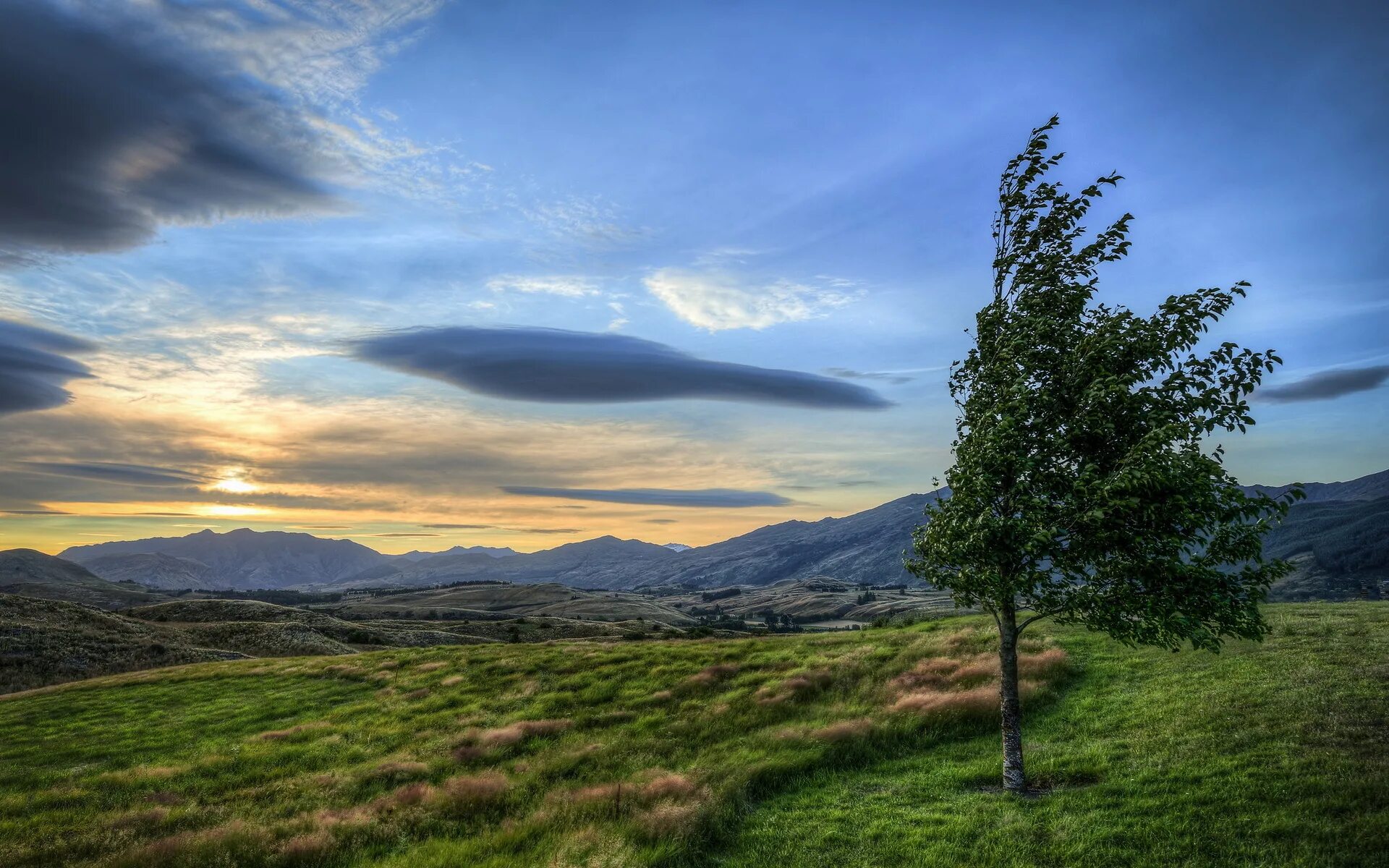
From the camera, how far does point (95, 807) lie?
19578mm

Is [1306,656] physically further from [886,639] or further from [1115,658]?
[886,639]

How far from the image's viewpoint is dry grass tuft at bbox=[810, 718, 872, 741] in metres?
21.3

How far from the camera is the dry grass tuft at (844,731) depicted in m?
21.3

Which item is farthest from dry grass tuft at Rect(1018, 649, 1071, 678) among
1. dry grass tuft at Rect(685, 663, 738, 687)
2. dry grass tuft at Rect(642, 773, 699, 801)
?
dry grass tuft at Rect(642, 773, 699, 801)

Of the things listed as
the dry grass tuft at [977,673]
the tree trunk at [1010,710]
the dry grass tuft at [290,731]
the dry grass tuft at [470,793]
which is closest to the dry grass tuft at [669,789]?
the dry grass tuft at [470,793]

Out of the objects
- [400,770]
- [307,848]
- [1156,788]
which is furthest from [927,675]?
[307,848]

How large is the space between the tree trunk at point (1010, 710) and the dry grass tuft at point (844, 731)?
5.65m

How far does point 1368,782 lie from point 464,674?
39.7 m

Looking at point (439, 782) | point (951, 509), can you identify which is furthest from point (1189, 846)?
point (439, 782)

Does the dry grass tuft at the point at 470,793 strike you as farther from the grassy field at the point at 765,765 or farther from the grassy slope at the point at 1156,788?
the grassy slope at the point at 1156,788

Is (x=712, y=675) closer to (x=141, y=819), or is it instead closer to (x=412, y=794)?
(x=412, y=794)

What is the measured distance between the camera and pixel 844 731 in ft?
70.7

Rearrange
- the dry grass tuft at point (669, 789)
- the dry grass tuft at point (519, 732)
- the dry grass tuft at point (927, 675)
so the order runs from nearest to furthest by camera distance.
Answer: the dry grass tuft at point (669, 789)
the dry grass tuft at point (519, 732)
the dry grass tuft at point (927, 675)

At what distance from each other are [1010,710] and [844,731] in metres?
6.83
